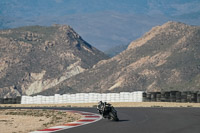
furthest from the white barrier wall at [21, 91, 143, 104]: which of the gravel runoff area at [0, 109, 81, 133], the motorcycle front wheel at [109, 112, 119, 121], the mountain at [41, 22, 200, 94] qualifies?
the mountain at [41, 22, 200, 94]

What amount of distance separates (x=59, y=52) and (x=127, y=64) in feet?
160

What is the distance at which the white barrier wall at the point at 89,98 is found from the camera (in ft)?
188

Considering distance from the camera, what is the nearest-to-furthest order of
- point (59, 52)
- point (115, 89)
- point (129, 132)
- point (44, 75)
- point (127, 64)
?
point (129, 132) < point (115, 89) < point (127, 64) < point (44, 75) < point (59, 52)

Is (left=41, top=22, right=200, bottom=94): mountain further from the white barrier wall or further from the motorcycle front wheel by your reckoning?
the motorcycle front wheel

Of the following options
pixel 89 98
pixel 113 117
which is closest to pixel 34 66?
pixel 89 98

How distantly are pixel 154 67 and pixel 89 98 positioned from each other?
265ft

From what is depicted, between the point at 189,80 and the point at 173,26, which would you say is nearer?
the point at 189,80

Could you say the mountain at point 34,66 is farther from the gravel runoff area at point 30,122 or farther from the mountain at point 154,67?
the gravel runoff area at point 30,122

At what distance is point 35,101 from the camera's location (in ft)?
221

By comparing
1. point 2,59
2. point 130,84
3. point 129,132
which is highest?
point 2,59

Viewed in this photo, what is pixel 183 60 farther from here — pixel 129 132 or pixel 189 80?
pixel 129 132

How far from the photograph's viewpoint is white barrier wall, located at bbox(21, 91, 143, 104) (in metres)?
57.2

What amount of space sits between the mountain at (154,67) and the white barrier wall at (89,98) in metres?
54.3

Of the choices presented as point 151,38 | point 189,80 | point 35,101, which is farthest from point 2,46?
point 35,101
